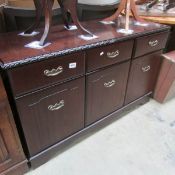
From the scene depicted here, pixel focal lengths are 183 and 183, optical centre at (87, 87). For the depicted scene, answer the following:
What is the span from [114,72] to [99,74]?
0.15 meters

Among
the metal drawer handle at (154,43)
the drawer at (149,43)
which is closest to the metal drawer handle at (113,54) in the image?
the drawer at (149,43)

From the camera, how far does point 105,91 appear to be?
134 centimetres

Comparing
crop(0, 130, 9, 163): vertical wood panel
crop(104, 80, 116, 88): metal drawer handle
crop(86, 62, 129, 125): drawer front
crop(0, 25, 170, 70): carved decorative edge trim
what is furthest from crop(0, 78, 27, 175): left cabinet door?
crop(104, 80, 116, 88): metal drawer handle

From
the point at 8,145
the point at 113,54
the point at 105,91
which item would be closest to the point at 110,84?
the point at 105,91

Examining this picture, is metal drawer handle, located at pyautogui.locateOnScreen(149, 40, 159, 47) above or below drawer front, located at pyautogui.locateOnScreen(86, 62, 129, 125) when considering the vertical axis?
above

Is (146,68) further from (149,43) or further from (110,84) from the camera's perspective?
(110,84)

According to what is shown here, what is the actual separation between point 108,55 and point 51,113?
0.52 m

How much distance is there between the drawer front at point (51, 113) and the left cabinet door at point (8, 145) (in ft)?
0.18

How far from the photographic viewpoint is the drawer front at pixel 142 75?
1.46 m

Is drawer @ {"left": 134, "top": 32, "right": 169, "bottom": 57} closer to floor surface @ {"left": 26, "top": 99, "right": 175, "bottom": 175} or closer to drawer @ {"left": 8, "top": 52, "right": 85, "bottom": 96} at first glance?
drawer @ {"left": 8, "top": 52, "right": 85, "bottom": 96}

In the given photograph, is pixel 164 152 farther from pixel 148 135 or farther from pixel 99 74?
pixel 99 74

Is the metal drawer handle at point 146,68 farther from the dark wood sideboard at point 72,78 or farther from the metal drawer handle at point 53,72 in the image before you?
the metal drawer handle at point 53,72

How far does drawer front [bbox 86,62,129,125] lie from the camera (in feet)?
4.07

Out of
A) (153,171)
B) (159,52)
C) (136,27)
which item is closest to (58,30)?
(136,27)
